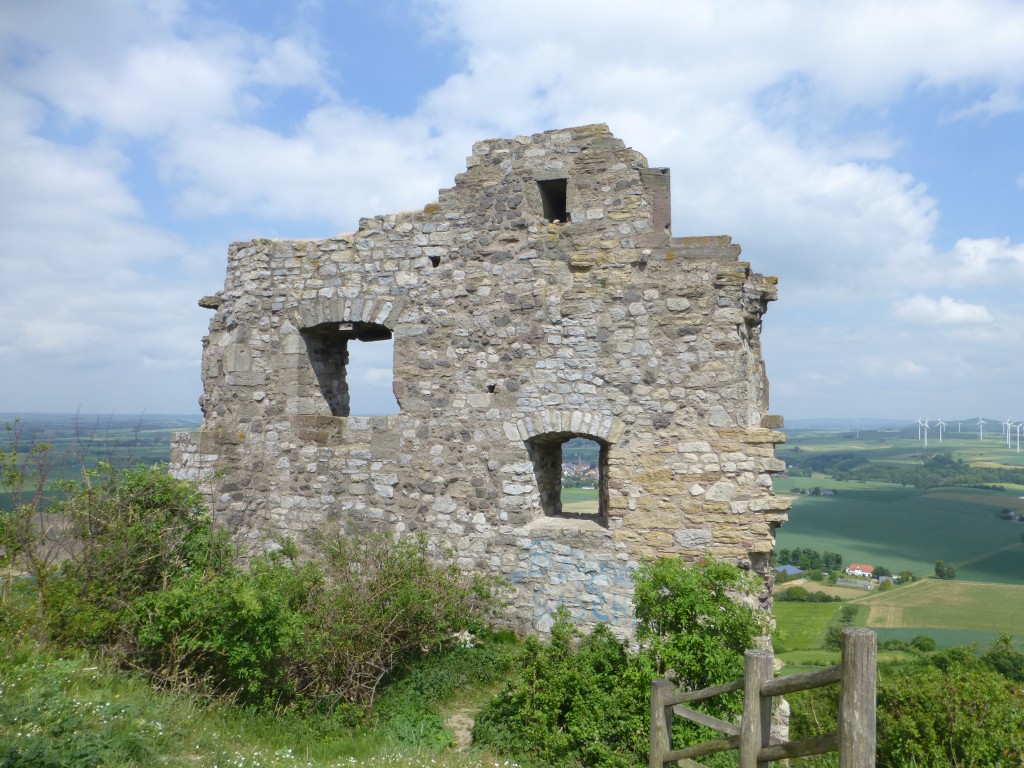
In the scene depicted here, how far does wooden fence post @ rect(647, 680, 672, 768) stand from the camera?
4363 mm

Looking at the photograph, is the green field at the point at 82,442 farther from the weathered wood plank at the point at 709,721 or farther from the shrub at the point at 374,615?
the weathered wood plank at the point at 709,721

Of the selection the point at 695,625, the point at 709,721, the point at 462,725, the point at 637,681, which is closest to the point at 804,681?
the point at 709,721

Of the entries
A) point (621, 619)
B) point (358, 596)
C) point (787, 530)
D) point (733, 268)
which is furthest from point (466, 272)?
point (787, 530)

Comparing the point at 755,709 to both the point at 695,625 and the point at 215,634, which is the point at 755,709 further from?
the point at 215,634

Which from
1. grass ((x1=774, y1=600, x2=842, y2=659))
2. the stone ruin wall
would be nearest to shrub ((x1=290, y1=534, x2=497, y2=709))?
the stone ruin wall

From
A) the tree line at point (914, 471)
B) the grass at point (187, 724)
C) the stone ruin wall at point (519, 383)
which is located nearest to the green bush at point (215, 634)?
the grass at point (187, 724)

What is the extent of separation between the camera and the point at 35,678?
4.48m

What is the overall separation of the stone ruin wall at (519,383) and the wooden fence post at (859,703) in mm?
3351

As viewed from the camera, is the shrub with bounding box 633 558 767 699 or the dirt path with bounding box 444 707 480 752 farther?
the dirt path with bounding box 444 707 480 752

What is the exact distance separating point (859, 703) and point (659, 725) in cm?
173

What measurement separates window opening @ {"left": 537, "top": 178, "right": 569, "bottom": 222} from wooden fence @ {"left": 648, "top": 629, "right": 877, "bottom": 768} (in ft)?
17.4

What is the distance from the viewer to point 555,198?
7957 mm

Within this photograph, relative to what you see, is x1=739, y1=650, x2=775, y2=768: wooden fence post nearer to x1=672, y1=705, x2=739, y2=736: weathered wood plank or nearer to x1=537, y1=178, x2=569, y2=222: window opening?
x1=672, y1=705, x2=739, y2=736: weathered wood plank

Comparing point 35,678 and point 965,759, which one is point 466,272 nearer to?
point 35,678
